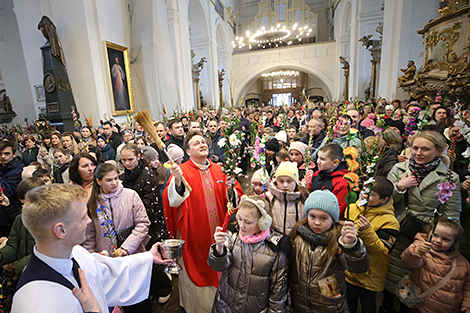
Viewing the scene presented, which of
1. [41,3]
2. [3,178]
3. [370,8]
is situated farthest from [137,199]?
[370,8]

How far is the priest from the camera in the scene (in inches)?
88.1

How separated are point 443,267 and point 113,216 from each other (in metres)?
2.71

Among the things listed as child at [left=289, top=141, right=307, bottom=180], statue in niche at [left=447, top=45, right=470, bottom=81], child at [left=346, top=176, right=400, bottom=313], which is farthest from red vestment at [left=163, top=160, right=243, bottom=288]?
statue in niche at [left=447, top=45, right=470, bottom=81]

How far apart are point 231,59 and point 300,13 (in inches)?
320

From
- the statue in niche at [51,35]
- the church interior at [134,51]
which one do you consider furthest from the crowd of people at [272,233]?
the statue in niche at [51,35]

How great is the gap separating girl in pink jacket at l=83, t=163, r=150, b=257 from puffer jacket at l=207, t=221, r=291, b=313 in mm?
931

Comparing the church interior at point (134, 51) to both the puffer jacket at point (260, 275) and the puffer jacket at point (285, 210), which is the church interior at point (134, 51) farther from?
the puffer jacket at point (260, 275)

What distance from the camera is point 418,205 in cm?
216

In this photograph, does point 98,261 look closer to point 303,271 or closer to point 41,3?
point 303,271

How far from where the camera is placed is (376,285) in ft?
6.29

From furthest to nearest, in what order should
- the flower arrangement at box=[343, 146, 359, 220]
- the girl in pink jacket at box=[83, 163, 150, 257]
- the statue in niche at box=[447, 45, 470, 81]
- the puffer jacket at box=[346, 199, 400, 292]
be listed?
the statue in niche at box=[447, 45, 470, 81] < the girl in pink jacket at box=[83, 163, 150, 257] < the puffer jacket at box=[346, 199, 400, 292] < the flower arrangement at box=[343, 146, 359, 220]

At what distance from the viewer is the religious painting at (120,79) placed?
8.16 m

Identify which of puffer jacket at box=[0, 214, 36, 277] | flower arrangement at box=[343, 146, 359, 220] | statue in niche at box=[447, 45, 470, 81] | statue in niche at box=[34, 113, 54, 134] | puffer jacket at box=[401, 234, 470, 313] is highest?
statue in niche at box=[447, 45, 470, 81]

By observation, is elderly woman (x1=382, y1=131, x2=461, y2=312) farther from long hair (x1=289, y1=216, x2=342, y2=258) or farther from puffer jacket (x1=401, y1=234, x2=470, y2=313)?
long hair (x1=289, y1=216, x2=342, y2=258)
